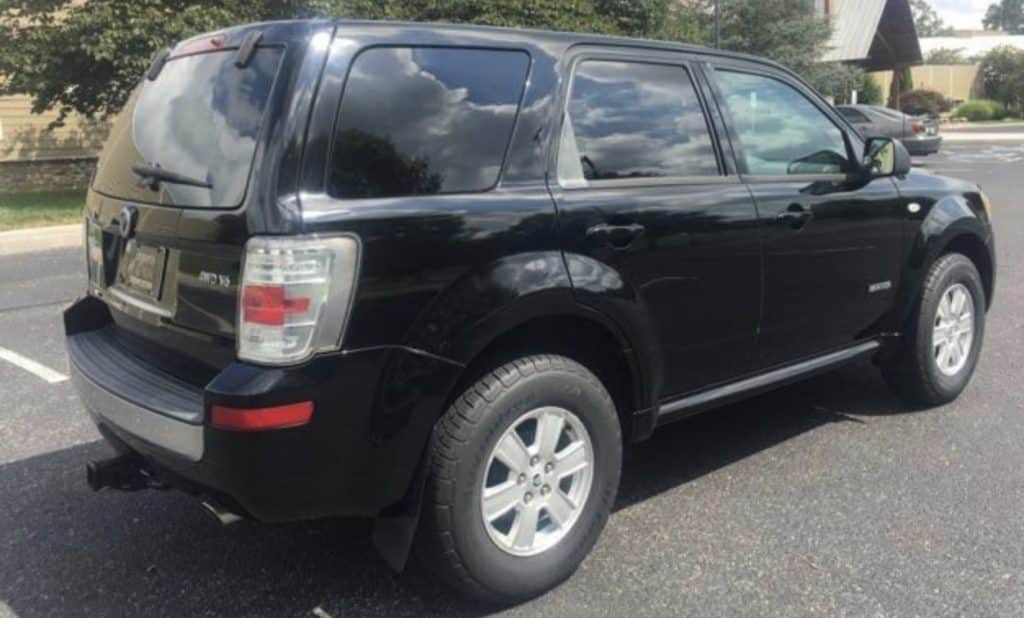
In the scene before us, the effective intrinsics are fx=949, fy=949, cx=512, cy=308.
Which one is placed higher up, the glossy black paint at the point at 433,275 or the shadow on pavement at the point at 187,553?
the glossy black paint at the point at 433,275

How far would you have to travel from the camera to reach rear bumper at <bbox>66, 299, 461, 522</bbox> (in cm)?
257

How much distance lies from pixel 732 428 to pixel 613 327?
173cm

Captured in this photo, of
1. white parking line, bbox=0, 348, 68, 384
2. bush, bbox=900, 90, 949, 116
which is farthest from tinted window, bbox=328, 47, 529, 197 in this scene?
bush, bbox=900, 90, 949, 116

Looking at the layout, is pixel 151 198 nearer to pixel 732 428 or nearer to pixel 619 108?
pixel 619 108

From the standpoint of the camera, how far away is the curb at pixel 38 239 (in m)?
11.6

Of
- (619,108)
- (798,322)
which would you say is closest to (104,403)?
(619,108)

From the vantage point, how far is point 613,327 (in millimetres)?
3238

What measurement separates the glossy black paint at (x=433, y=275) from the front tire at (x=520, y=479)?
0.41 feet

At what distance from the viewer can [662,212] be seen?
11.2ft

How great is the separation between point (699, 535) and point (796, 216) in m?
1.38

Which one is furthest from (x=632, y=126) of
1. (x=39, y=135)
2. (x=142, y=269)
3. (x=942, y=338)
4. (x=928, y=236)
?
(x=39, y=135)

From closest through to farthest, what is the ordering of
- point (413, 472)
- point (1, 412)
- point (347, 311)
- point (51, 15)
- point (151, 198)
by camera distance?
1. point (347, 311)
2. point (413, 472)
3. point (151, 198)
4. point (1, 412)
5. point (51, 15)

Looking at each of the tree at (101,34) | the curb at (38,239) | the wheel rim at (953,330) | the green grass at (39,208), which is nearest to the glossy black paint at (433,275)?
the wheel rim at (953,330)

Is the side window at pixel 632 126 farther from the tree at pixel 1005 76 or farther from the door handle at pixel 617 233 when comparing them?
the tree at pixel 1005 76
